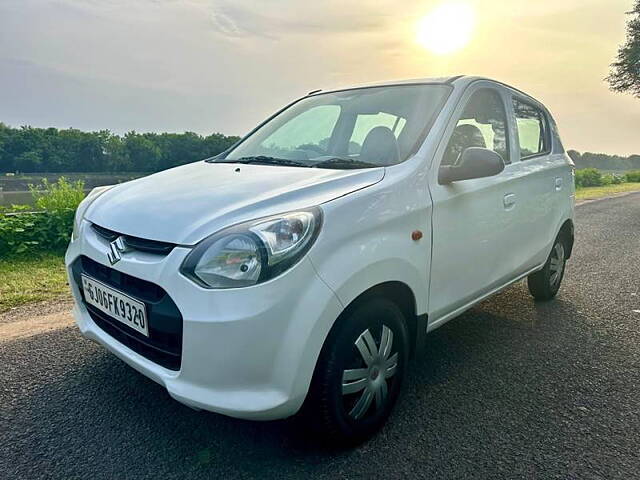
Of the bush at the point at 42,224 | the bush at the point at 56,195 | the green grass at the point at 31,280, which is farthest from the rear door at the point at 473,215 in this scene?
the bush at the point at 56,195

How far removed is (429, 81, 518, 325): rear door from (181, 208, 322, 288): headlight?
0.92m

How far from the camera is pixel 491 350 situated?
3.15 metres

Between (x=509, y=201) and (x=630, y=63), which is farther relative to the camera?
(x=630, y=63)

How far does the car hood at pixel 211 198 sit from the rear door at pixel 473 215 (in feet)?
1.61

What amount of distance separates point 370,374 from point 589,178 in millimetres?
30399

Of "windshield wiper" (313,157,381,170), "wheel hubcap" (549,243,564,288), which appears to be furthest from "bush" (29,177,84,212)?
"wheel hubcap" (549,243,564,288)

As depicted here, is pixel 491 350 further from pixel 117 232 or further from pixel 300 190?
pixel 117 232

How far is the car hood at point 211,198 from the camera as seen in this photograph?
1855mm

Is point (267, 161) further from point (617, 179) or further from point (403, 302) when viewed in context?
point (617, 179)

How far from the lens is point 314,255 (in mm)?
1762

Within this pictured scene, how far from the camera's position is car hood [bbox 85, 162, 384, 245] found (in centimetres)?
186

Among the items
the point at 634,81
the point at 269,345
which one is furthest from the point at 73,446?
the point at 634,81

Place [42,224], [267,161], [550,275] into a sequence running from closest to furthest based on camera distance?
[267,161] < [550,275] < [42,224]

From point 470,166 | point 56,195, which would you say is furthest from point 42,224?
point 470,166
